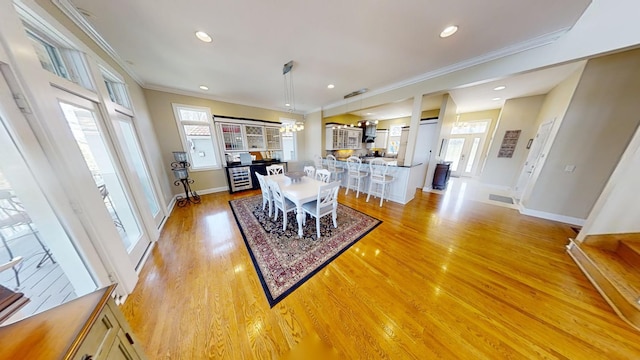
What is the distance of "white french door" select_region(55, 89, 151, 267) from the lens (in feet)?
5.12

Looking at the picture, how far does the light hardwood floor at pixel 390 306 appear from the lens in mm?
1230

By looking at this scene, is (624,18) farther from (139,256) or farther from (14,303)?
(139,256)

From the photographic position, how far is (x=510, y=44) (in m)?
2.22

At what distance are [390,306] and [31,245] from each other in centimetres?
286

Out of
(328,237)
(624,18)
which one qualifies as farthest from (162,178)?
(624,18)

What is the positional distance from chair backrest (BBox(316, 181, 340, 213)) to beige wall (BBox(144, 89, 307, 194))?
3.63 m

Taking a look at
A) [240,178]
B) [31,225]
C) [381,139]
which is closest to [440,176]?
[381,139]

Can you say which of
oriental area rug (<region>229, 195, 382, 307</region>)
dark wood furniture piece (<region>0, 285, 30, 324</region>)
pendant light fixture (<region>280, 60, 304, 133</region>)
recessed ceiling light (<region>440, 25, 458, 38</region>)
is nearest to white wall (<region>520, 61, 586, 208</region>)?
recessed ceiling light (<region>440, 25, 458, 38</region>)

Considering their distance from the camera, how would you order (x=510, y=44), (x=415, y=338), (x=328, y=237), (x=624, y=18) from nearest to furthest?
(x=415, y=338) < (x=624, y=18) < (x=510, y=44) < (x=328, y=237)

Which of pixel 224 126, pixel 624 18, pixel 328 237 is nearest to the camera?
pixel 624 18

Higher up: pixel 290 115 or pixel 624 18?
pixel 624 18

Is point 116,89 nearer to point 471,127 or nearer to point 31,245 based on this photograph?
point 31,245

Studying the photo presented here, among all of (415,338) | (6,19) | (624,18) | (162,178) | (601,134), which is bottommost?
(415,338)

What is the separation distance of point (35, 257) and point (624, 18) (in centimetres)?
577
